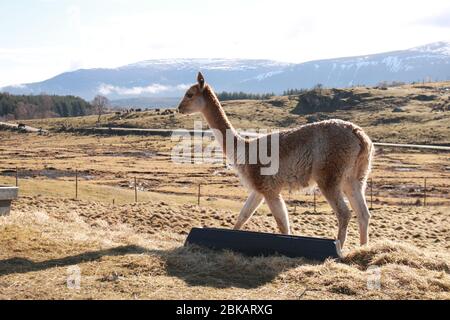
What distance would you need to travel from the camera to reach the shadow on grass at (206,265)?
25.4ft

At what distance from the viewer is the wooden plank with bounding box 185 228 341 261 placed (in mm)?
8750

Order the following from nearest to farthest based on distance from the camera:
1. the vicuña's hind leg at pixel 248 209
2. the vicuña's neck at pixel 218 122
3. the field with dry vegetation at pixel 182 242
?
the field with dry vegetation at pixel 182 242, the vicuña's hind leg at pixel 248 209, the vicuña's neck at pixel 218 122

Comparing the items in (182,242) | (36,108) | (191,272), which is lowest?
(36,108)

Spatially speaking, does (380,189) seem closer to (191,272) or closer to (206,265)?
(206,265)

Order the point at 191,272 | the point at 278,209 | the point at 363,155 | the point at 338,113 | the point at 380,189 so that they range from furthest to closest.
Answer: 1. the point at 338,113
2. the point at 380,189
3. the point at 363,155
4. the point at 278,209
5. the point at 191,272

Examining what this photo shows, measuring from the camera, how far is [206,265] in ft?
27.2

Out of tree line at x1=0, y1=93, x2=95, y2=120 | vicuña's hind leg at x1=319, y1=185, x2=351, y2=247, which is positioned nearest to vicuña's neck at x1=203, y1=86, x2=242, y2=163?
vicuña's hind leg at x1=319, y1=185, x2=351, y2=247

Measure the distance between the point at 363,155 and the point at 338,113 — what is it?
113381 mm

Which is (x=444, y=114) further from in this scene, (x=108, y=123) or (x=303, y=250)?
(x=303, y=250)

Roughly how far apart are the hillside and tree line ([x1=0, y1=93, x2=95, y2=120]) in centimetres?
4166

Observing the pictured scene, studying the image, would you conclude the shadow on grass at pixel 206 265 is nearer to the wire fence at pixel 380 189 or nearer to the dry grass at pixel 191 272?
the dry grass at pixel 191 272

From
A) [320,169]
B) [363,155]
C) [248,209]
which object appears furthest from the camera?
[248,209]

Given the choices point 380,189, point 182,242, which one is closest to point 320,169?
point 182,242

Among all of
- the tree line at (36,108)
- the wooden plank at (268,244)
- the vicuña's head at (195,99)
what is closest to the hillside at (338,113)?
the tree line at (36,108)
